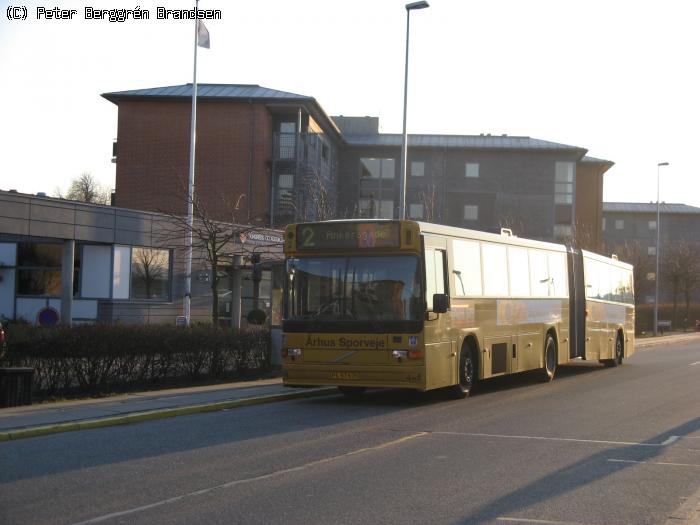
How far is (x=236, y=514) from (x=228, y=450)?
3.39 m

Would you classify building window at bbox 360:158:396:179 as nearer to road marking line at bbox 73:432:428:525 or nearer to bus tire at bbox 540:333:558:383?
bus tire at bbox 540:333:558:383

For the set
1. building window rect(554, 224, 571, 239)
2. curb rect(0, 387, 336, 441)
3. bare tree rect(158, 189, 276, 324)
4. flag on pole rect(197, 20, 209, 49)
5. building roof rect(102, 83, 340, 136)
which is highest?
building roof rect(102, 83, 340, 136)

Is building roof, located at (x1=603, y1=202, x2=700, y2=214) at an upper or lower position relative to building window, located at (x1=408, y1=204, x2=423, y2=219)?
upper

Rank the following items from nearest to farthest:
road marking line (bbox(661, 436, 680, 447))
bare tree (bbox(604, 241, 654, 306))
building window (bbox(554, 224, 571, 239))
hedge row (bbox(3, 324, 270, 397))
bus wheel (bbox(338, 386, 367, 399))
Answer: road marking line (bbox(661, 436, 680, 447)) → hedge row (bbox(3, 324, 270, 397)) → bus wheel (bbox(338, 386, 367, 399)) → building window (bbox(554, 224, 571, 239)) → bare tree (bbox(604, 241, 654, 306))

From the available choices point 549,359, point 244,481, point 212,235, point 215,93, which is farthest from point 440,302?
point 215,93

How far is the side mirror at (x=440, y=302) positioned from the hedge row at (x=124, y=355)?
5576 mm

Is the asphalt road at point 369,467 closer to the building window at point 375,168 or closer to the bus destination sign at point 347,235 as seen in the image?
the bus destination sign at point 347,235

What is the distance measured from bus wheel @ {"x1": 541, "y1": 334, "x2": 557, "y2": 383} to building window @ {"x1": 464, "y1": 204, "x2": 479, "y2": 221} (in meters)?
43.1

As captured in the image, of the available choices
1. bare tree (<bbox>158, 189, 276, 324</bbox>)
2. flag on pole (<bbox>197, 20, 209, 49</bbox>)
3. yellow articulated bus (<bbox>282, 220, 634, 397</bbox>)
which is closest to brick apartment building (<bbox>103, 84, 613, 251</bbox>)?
bare tree (<bbox>158, 189, 276, 324</bbox>)

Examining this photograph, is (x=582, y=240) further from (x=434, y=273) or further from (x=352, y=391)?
(x=434, y=273)

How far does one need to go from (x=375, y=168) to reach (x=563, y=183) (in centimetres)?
1351

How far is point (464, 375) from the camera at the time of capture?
17.0 metres

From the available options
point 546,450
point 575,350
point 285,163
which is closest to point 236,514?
point 546,450

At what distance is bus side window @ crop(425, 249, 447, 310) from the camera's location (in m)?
15.4
